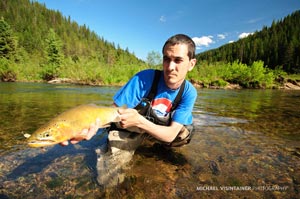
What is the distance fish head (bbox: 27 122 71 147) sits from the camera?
1.66m

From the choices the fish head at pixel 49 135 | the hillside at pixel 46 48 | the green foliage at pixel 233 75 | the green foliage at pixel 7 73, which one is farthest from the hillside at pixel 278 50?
the fish head at pixel 49 135

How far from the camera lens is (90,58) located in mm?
74562

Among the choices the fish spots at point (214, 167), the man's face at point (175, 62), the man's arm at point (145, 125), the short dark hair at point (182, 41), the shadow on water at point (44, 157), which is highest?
the short dark hair at point (182, 41)

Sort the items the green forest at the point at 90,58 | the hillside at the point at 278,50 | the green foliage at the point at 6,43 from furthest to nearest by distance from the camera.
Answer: the hillside at the point at 278,50 < the green foliage at the point at 6,43 < the green forest at the point at 90,58

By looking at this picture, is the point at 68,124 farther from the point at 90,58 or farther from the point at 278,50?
the point at 278,50

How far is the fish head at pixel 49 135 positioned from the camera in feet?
5.45

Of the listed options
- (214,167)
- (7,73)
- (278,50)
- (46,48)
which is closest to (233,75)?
(214,167)

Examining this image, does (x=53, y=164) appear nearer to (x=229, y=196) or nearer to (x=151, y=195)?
(x=151, y=195)

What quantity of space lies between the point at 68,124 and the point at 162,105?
1.65 meters

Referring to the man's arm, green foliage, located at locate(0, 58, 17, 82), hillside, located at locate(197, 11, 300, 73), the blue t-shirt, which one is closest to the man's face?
the blue t-shirt

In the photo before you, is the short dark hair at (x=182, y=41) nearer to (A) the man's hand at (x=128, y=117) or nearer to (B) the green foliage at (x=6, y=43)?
(A) the man's hand at (x=128, y=117)

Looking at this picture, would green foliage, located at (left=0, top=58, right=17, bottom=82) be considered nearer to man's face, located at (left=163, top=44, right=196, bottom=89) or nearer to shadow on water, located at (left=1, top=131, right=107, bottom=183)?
shadow on water, located at (left=1, top=131, right=107, bottom=183)

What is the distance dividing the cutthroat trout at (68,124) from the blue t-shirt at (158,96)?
0.73m

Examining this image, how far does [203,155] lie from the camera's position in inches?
145
